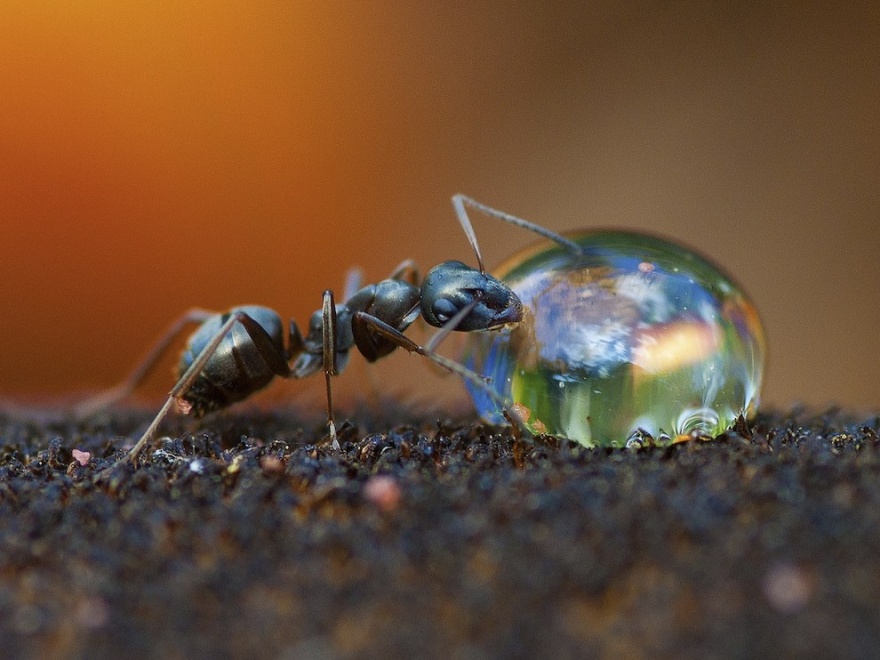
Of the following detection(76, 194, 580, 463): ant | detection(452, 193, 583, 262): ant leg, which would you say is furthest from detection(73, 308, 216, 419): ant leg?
detection(452, 193, 583, 262): ant leg

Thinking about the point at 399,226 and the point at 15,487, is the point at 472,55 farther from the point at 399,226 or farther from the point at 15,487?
the point at 15,487

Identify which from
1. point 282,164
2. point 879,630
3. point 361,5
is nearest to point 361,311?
point 879,630

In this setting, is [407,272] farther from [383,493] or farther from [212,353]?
[383,493]

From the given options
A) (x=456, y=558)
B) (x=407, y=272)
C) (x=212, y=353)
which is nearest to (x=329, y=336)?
(x=212, y=353)

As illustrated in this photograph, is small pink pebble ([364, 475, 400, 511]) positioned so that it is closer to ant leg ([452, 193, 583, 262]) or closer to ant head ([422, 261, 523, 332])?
ant head ([422, 261, 523, 332])

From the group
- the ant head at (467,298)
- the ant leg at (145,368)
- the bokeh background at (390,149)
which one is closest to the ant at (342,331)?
the ant head at (467,298)
